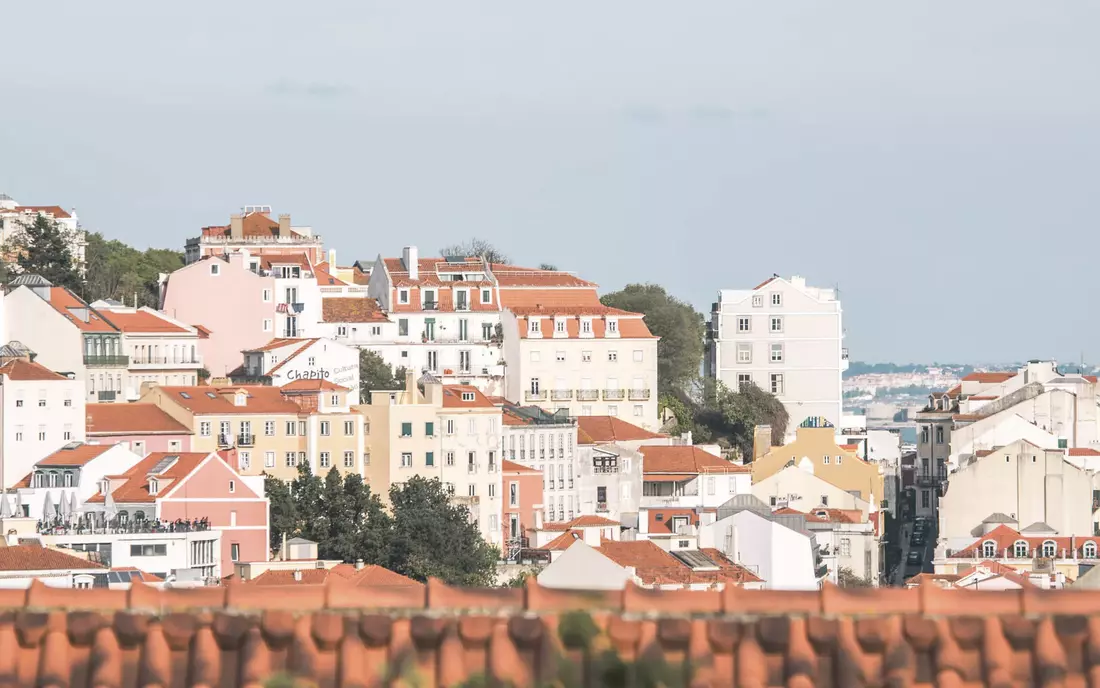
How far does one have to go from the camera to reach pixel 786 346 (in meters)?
150

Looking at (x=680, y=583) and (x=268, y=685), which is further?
(x=680, y=583)

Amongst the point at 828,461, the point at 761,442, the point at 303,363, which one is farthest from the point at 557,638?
the point at 761,442

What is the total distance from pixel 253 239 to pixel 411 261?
326 inches

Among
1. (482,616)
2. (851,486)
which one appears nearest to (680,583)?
(851,486)

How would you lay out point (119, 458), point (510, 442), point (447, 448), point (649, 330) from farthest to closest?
point (649, 330) < point (510, 442) < point (447, 448) < point (119, 458)

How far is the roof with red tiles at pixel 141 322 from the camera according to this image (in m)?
114

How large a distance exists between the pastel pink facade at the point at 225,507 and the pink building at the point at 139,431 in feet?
27.5

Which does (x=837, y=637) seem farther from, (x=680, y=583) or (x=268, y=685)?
(x=680, y=583)

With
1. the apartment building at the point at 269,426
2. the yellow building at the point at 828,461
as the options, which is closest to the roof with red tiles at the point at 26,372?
the apartment building at the point at 269,426

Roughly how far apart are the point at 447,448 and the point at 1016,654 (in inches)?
3842

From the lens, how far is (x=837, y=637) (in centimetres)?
1150

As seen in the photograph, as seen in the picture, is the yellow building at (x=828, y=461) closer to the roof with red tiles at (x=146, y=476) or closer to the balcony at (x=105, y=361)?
the balcony at (x=105, y=361)

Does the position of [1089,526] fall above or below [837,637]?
below

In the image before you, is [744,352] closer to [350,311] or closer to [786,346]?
[786,346]
